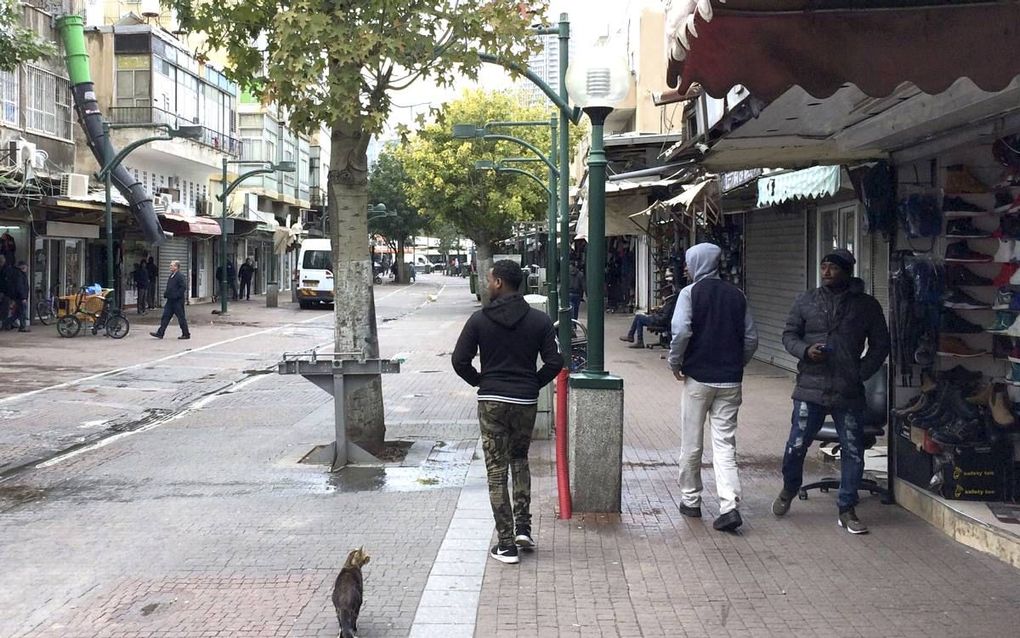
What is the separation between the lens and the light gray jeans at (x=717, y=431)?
21.2 feet

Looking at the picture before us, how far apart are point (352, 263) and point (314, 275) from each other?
92.0 feet

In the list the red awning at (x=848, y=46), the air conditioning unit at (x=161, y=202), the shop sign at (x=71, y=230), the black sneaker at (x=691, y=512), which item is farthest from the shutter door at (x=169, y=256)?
the red awning at (x=848, y=46)

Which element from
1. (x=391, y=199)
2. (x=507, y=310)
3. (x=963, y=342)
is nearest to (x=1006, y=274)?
(x=963, y=342)

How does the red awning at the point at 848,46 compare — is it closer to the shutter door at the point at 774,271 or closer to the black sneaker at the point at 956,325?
the black sneaker at the point at 956,325

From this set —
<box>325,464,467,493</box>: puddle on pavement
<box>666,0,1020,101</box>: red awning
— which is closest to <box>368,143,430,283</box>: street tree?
<box>325,464,467,493</box>: puddle on pavement

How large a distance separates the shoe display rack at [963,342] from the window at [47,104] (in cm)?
2442

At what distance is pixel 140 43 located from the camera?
31.5 m

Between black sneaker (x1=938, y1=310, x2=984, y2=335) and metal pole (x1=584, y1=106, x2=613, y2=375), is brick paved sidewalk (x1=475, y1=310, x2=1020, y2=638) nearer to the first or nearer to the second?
Result: metal pole (x1=584, y1=106, x2=613, y2=375)

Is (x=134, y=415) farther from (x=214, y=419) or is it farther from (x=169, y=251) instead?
(x=169, y=251)

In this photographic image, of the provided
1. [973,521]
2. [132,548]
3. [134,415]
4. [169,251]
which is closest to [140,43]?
[169,251]

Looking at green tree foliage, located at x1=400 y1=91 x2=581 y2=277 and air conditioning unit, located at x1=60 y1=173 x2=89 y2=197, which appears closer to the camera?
air conditioning unit, located at x1=60 y1=173 x2=89 y2=197

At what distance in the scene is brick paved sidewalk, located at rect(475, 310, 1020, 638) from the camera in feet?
15.9

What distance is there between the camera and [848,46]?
451 cm

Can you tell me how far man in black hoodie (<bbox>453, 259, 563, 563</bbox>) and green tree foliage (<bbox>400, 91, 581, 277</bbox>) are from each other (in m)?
34.4
